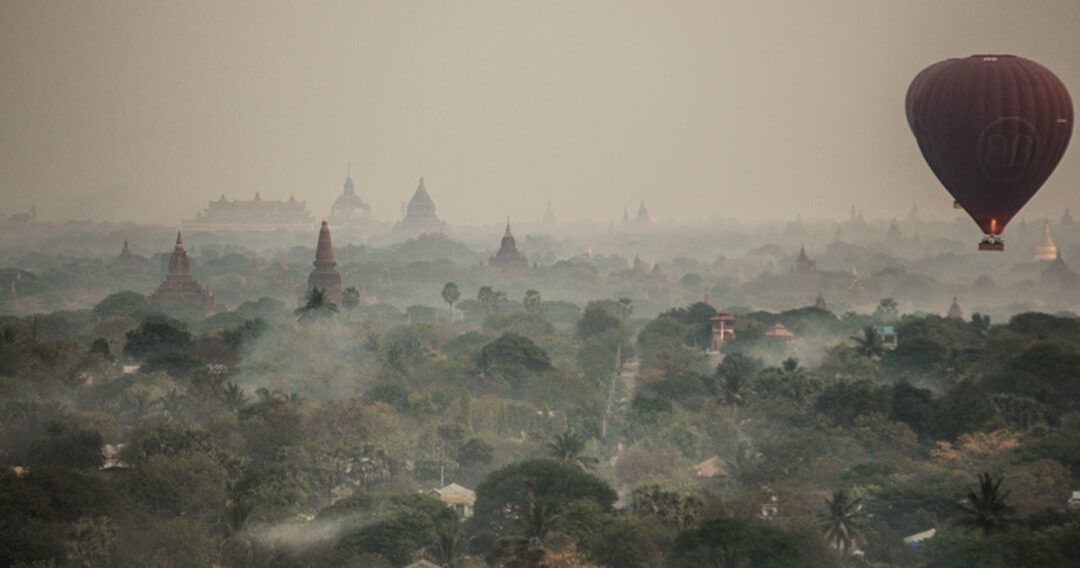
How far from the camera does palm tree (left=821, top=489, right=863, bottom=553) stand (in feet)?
230

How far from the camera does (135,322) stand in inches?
6132

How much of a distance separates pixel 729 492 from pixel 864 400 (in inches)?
630

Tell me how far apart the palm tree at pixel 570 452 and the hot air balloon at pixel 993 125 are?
22013 millimetres

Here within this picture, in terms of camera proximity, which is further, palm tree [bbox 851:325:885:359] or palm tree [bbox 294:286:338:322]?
palm tree [bbox 294:286:338:322]

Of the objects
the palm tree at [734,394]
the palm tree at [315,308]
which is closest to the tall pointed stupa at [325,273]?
the palm tree at [315,308]

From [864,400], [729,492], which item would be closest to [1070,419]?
[864,400]

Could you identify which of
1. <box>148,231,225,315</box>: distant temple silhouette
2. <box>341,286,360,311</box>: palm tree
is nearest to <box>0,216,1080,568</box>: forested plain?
<box>341,286,360,311</box>: palm tree

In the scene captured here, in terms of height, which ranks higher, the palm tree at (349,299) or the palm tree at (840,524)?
the palm tree at (840,524)

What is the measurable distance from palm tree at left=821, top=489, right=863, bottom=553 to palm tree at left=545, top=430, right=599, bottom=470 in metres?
16.8

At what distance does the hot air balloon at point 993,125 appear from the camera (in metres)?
72.6

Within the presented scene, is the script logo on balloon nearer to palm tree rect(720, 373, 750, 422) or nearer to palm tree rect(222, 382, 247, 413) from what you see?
palm tree rect(720, 373, 750, 422)

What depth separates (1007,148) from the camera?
7288cm

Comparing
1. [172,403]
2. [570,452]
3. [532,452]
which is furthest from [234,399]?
[570,452]

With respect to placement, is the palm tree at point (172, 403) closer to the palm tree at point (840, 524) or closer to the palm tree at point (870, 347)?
the palm tree at point (840, 524)
